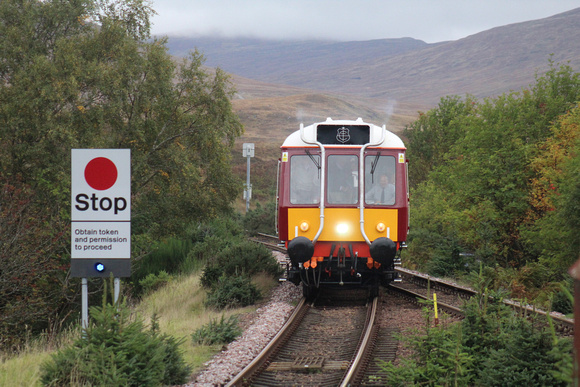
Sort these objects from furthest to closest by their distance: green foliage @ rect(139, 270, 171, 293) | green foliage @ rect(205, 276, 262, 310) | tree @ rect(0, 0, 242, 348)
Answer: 1. tree @ rect(0, 0, 242, 348)
2. green foliage @ rect(139, 270, 171, 293)
3. green foliage @ rect(205, 276, 262, 310)

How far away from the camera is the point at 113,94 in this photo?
2305 centimetres

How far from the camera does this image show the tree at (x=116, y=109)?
21797 millimetres

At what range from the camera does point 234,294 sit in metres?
13.4

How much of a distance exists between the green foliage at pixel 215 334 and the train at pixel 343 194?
104 inches

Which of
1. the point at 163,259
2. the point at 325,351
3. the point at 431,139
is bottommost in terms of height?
the point at 163,259

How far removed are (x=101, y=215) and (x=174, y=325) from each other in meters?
3.64

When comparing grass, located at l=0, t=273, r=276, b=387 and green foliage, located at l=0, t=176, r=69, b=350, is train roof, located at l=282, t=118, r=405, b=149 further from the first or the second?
green foliage, located at l=0, t=176, r=69, b=350

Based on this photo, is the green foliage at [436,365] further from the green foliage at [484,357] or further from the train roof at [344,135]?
the train roof at [344,135]

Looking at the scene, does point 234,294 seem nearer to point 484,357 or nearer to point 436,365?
point 484,357

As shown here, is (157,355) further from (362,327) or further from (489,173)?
(489,173)

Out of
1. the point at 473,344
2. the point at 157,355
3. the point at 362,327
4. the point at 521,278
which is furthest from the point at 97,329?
the point at 521,278

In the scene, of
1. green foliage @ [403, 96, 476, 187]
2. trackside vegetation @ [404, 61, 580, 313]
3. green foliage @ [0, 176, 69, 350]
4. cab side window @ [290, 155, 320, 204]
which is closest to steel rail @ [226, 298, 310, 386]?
cab side window @ [290, 155, 320, 204]

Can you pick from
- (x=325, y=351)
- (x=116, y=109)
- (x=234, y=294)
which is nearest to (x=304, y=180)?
(x=234, y=294)

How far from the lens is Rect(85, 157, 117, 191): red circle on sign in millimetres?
7961
